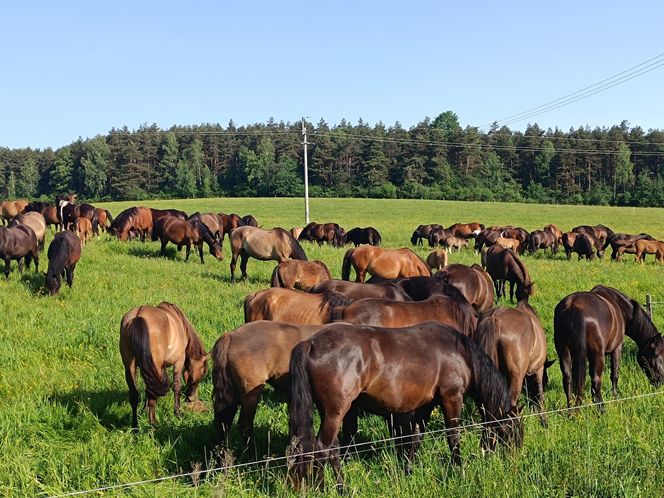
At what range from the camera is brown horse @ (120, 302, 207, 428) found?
643cm

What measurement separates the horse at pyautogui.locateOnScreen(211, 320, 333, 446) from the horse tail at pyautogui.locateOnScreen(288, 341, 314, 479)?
→ 87 cm

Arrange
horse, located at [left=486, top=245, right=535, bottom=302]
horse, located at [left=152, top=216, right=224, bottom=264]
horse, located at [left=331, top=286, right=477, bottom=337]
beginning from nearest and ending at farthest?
horse, located at [left=331, top=286, right=477, bottom=337] → horse, located at [left=486, top=245, right=535, bottom=302] → horse, located at [left=152, top=216, right=224, bottom=264]

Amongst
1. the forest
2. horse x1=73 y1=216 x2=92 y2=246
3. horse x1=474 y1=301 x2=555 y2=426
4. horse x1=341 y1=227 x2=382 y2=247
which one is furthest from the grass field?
the forest


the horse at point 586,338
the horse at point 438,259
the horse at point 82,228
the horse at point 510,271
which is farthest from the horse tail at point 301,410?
the horse at point 82,228

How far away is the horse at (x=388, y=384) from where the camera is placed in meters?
4.73

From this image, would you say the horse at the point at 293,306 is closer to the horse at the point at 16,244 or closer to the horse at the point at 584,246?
the horse at the point at 16,244

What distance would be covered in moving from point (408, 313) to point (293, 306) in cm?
164

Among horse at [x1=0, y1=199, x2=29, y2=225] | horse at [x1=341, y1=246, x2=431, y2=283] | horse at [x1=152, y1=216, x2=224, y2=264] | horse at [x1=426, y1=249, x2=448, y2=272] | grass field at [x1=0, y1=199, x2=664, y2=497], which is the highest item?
horse at [x1=0, y1=199, x2=29, y2=225]

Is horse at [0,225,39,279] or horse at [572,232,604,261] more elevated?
horse at [0,225,39,279]

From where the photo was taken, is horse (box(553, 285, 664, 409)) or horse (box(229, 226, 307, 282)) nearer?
horse (box(553, 285, 664, 409))

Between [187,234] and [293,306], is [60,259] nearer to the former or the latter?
[187,234]

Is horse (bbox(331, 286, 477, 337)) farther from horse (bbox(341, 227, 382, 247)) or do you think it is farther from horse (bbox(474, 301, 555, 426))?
horse (bbox(341, 227, 382, 247))

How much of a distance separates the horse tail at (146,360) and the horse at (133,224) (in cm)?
1876

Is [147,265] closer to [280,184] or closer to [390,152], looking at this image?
[280,184]
